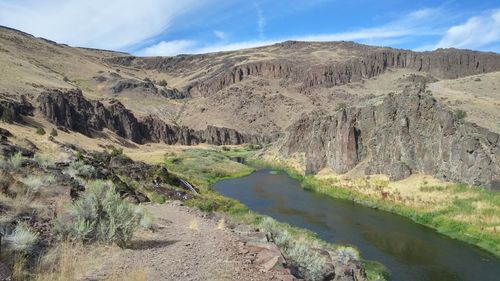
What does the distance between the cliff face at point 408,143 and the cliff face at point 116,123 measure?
149 ft

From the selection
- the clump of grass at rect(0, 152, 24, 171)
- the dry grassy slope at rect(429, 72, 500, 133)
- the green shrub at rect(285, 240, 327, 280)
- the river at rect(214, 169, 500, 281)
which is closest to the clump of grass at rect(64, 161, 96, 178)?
the clump of grass at rect(0, 152, 24, 171)

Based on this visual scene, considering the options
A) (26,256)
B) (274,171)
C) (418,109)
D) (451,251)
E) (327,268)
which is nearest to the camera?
(26,256)

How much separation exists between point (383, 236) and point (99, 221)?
2968 cm

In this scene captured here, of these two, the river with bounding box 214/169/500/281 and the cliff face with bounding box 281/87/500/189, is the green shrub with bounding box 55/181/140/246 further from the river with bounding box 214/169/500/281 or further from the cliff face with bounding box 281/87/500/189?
the cliff face with bounding box 281/87/500/189

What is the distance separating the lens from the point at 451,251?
3275 centimetres

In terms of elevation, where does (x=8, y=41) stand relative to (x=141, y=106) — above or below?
above

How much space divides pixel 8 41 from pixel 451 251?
16244 centimetres

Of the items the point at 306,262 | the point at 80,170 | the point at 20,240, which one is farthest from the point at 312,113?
the point at 20,240

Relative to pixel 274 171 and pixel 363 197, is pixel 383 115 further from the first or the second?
pixel 274 171

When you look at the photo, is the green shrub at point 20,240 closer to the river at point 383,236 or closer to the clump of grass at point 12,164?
the clump of grass at point 12,164

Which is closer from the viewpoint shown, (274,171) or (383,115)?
(383,115)

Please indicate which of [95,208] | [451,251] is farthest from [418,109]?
[95,208]

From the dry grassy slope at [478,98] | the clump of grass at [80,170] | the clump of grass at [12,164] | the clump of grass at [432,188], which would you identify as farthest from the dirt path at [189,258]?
the dry grassy slope at [478,98]

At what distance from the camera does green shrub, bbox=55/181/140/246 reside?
10.3 metres
